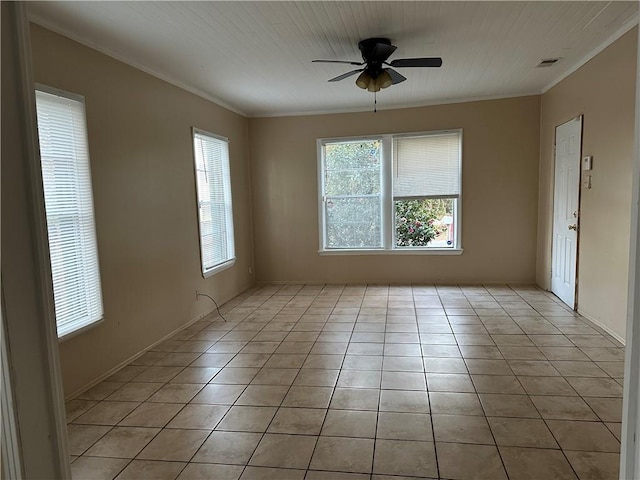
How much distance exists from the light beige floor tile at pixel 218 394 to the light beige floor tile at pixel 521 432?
1616 millimetres

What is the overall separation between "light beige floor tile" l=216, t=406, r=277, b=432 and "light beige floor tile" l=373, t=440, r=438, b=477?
69 cm

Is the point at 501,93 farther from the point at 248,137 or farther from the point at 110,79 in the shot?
the point at 110,79

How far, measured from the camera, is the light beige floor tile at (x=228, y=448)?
2086mm

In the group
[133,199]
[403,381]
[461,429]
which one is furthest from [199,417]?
[133,199]

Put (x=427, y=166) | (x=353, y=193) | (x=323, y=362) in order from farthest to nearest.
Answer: (x=353, y=193), (x=427, y=166), (x=323, y=362)

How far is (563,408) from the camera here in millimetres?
2445

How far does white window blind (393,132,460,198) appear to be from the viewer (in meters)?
5.59

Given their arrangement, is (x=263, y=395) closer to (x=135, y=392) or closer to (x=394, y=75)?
(x=135, y=392)

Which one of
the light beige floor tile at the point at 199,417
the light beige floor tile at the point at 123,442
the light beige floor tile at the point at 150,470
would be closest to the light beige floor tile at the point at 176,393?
the light beige floor tile at the point at 199,417

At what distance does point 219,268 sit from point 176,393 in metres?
2.33

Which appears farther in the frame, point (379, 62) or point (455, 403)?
point (379, 62)

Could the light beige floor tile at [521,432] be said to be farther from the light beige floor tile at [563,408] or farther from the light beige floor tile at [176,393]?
the light beige floor tile at [176,393]

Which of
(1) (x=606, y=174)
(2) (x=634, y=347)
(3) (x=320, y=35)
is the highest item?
(3) (x=320, y=35)

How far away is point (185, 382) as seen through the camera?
2988mm
